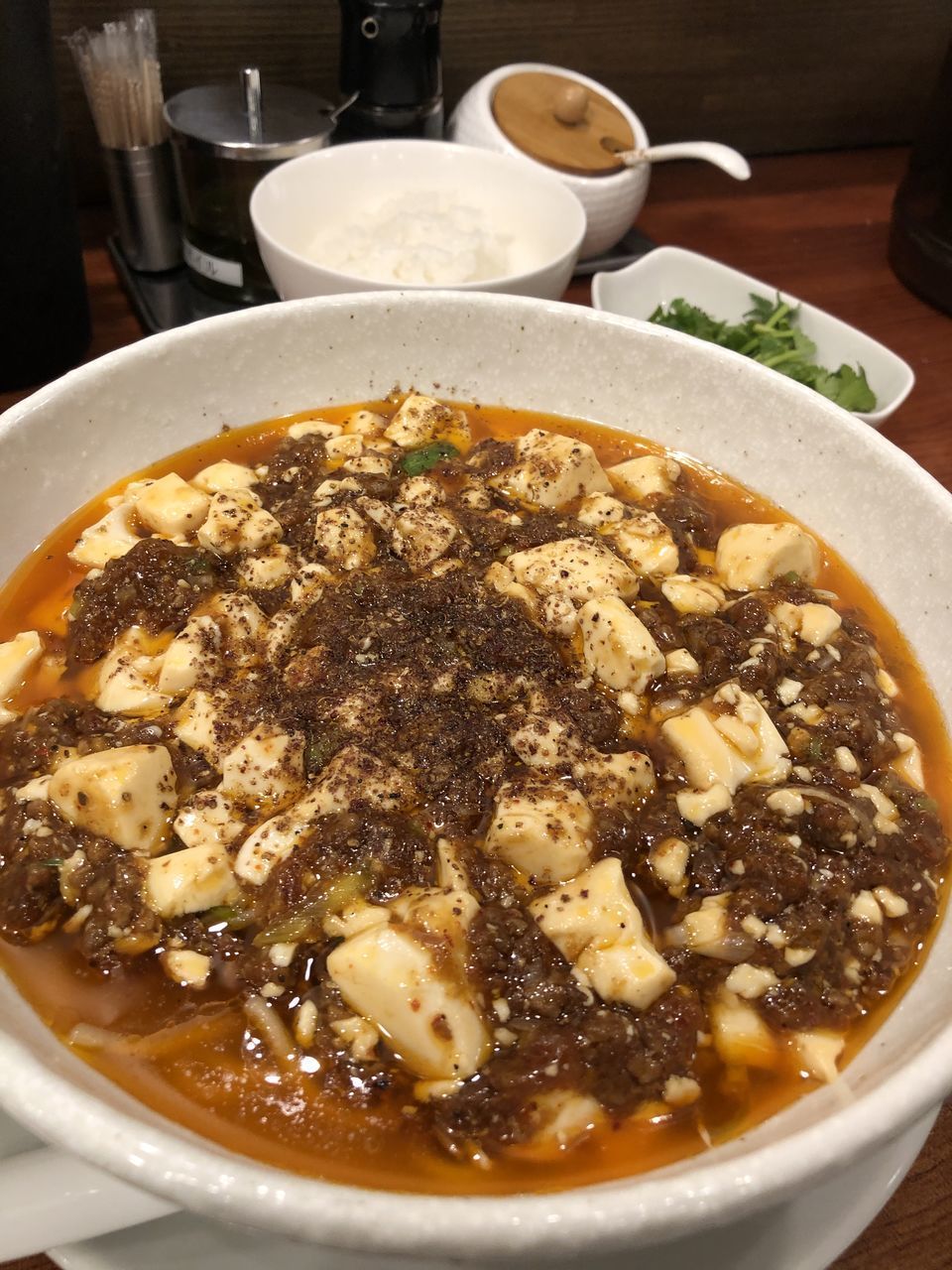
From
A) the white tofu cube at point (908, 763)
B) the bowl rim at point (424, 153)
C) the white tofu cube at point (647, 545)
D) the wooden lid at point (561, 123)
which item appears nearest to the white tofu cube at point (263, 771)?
the white tofu cube at point (647, 545)

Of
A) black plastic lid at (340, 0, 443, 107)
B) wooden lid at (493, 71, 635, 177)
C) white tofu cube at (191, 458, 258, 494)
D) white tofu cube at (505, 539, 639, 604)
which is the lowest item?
white tofu cube at (505, 539, 639, 604)

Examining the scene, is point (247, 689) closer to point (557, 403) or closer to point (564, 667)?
point (564, 667)

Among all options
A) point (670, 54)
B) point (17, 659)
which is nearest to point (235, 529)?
point (17, 659)

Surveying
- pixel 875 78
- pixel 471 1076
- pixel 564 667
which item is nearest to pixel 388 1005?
pixel 471 1076

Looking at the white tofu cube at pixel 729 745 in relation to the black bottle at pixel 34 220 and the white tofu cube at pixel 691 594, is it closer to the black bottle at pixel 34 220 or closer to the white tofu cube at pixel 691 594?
the white tofu cube at pixel 691 594

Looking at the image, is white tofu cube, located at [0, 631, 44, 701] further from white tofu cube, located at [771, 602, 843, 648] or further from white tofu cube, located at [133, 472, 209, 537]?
white tofu cube, located at [771, 602, 843, 648]

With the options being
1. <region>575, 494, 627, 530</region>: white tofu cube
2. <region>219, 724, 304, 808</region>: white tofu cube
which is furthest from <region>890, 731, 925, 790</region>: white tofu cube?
<region>219, 724, 304, 808</region>: white tofu cube
